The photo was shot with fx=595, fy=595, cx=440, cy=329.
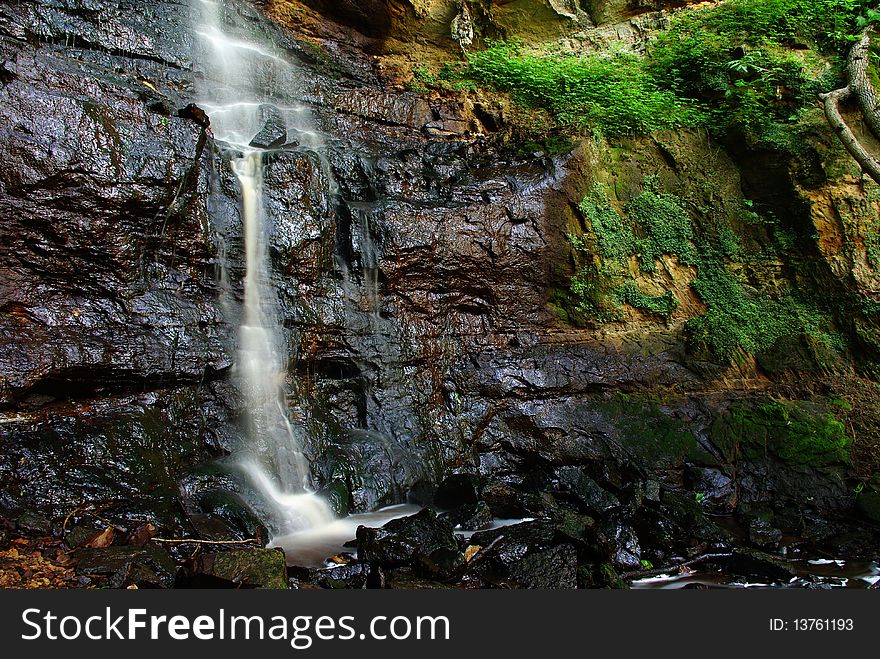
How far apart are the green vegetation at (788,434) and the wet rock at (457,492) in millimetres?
3588

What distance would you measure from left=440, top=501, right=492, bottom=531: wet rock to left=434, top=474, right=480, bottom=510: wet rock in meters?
0.22

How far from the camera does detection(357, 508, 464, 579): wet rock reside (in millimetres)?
5012

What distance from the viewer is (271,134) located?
888 centimetres

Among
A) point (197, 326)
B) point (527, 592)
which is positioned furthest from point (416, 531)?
point (197, 326)

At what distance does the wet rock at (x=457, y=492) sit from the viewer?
6.81m

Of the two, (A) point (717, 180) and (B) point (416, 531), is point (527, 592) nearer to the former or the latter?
(B) point (416, 531)

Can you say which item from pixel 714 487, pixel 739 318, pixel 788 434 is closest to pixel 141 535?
pixel 714 487

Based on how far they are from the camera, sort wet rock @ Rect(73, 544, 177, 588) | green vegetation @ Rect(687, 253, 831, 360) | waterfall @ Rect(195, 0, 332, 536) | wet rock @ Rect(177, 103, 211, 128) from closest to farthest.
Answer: wet rock @ Rect(73, 544, 177, 588), waterfall @ Rect(195, 0, 332, 536), wet rock @ Rect(177, 103, 211, 128), green vegetation @ Rect(687, 253, 831, 360)

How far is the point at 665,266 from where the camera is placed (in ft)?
31.4

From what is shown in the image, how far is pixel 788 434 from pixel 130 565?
7.89 meters

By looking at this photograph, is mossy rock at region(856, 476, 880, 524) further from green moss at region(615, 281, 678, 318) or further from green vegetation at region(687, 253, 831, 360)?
green moss at region(615, 281, 678, 318)

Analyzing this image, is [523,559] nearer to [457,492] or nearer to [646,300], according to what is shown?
[457,492]

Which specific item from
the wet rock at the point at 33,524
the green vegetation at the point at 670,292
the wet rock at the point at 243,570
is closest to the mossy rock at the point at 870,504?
the green vegetation at the point at 670,292

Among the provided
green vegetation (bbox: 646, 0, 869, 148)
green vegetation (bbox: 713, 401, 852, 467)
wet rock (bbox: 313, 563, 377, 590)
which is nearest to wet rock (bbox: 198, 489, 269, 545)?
wet rock (bbox: 313, 563, 377, 590)
